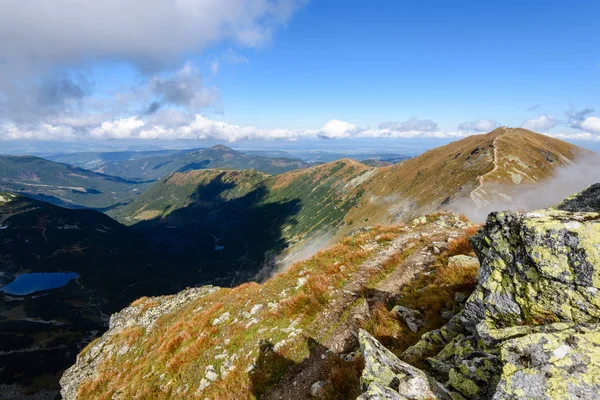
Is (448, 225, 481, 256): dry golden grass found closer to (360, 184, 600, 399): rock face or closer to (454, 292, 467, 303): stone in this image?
(454, 292, 467, 303): stone

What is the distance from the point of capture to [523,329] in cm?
664

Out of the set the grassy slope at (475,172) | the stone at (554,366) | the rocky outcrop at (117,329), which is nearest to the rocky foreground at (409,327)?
the stone at (554,366)

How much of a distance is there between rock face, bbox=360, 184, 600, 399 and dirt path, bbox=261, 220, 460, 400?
4449mm

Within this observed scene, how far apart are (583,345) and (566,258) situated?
2.30 m

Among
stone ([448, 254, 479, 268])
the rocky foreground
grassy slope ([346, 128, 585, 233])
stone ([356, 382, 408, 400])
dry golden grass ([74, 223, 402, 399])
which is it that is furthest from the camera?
grassy slope ([346, 128, 585, 233])

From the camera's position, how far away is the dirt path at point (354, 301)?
36.8ft

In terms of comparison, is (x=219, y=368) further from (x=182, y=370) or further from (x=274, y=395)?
(x=274, y=395)

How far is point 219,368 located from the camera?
14.9 metres

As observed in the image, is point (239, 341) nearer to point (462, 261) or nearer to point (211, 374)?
point (211, 374)

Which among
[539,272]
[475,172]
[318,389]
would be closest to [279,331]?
[318,389]

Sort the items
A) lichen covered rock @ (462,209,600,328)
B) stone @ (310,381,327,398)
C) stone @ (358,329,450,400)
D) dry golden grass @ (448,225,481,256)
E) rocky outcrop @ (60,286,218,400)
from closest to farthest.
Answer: stone @ (358,329,450,400) → lichen covered rock @ (462,209,600,328) → stone @ (310,381,327,398) → dry golden grass @ (448,225,481,256) → rocky outcrop @ (60,286,218,400)

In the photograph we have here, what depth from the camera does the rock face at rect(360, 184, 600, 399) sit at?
208 inches

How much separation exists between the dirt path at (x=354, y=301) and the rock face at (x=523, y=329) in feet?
14.6

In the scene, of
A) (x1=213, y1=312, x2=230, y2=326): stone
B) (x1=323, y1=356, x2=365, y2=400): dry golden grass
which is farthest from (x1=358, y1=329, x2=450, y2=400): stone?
(x1=213, y1=312, x2=230, y2=326): stone
